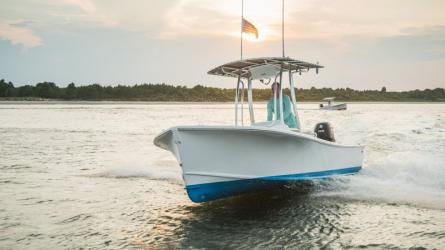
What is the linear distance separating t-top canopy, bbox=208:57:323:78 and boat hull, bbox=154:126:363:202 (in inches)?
67.6

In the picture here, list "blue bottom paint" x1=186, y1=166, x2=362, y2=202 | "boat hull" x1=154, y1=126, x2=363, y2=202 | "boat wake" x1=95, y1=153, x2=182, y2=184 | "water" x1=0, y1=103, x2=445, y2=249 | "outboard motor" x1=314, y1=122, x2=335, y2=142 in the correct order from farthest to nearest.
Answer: "boat wake" x1=95, y1=153, x2=182, y2=184
"outboard motor" x1=314, y1=122, x2=335, y2=142
"blue bottom paint" x1=186, y1=166, x2=362, y2=202
"boat hull" x1=154, y1=126, x2=363, y2=202
"water" x1=0, y1=103, x2=445, y2=249

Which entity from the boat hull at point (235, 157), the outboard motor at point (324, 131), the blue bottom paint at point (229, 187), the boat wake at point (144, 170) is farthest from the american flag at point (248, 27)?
the boat wake at point (144, 170)

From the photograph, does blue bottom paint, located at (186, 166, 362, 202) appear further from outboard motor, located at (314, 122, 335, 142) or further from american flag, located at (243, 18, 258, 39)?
american flag, located at (243, 18, 258, 39)

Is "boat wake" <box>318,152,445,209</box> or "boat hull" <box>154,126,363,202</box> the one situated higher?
"boat hull" <box>154,126,363,202</box>

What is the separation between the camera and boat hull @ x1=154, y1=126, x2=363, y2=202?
7.70 meters

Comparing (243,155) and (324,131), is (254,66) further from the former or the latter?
(324,131)

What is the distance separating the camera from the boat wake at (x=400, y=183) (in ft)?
32.4

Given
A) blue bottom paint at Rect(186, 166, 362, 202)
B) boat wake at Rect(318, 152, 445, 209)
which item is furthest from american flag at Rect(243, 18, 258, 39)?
boat wake at Rect(318, 152, 445, 209)

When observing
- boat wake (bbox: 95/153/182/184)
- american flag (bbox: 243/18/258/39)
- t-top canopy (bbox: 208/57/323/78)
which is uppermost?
american flag (bbox: 243/18/258/39)

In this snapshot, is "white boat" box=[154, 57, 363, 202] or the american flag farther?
the american flag

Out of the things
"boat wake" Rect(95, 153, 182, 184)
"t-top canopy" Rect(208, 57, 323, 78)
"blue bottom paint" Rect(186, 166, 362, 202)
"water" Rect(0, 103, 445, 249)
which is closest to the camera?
"water" Rect(0, 103, 445, 249)

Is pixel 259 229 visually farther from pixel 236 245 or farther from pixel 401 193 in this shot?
pixel 401 193

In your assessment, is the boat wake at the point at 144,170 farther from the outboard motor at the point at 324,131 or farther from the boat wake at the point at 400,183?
the boat wake at the point at 400,183

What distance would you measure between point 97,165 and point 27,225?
7.39 m
